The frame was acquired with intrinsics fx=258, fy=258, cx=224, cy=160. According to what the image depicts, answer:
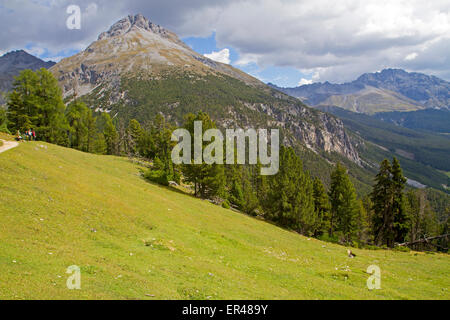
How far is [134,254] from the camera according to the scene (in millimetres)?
16828

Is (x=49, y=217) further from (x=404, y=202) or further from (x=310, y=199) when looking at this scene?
(x=404, y=202)

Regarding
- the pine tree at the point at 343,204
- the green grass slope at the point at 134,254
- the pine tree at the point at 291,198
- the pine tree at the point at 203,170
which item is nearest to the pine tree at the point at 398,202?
the pine tree at the point at 343,204

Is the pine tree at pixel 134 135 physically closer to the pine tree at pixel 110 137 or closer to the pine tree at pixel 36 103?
the pine tree at pixel 110 137

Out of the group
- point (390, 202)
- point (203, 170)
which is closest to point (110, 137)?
point (203, 170)

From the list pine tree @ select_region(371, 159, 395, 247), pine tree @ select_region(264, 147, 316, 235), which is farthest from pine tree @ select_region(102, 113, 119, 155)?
pine tree @ select_region(371, 159, 395, 247)

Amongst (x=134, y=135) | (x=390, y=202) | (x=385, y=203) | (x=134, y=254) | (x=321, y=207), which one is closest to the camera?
(x=134, y=254)

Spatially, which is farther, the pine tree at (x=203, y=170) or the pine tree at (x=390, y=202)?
the pine tree at (x=390, y=202)

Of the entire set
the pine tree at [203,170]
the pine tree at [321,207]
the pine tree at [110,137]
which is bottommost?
the pine tree at [321,207]

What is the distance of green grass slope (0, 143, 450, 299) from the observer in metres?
12.3

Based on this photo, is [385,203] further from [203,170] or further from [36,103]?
[36,103]

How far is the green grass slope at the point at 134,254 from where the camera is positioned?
12.3 metres
